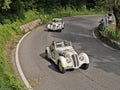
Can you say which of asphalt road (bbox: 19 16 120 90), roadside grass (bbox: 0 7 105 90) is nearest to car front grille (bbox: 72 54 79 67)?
asphalt road (bbox: 19 16 120 90)

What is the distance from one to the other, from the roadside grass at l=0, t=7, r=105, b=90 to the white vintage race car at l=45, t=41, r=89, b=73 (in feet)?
8.54

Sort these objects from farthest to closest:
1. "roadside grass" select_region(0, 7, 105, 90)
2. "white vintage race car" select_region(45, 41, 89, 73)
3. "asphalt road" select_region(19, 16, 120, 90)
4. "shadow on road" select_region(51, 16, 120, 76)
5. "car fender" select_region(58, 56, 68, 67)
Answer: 1. "shadow on road" select_region(51, 16, 120, 76)
2. "white vintage race car" select_region(45, 41, 89, 73)
3. "car fender" select_region(58, 56, 68, 67)
4. "asphalt road" select_region(19, 16, 120, 90)
5. "roadside grass" select_region(0, 7, 105, 90)

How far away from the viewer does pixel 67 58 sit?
671 inches

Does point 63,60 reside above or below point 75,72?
above

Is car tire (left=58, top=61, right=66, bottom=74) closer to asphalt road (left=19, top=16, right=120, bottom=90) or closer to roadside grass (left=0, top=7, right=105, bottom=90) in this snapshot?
asphalt road (left=19, top=16, right=120, bottom=90)

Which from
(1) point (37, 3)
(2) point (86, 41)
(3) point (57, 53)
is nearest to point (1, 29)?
(2) point (86, 41)

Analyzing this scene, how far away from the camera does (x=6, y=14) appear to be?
34.7m

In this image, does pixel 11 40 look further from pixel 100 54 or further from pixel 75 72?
pixel 75 72

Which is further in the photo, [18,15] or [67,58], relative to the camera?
[18,15]

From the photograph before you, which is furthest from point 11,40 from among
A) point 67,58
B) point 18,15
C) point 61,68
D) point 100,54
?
point 18,15

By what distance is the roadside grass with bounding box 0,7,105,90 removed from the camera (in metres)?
12.4

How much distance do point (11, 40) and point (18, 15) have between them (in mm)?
12012

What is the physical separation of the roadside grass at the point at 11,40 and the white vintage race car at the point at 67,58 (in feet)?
8.54

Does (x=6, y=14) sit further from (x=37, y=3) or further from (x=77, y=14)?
(x=77, y=14)
